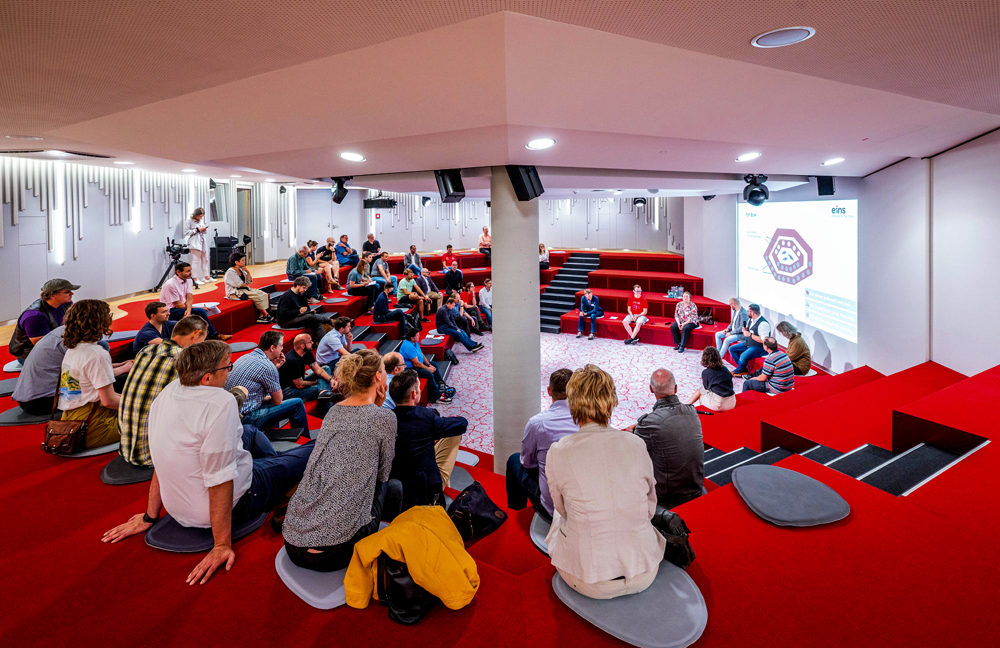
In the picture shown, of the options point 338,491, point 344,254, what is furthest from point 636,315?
point 338,491

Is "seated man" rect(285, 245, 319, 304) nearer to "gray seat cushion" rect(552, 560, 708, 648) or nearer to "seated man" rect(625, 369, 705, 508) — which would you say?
"seated man" rect(625, 369, 705, 508)

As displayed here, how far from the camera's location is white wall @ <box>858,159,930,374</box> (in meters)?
5.20

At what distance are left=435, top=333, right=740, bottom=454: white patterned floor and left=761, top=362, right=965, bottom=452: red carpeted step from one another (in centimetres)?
192

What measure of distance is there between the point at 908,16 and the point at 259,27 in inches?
89.3

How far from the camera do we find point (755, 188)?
249 inches

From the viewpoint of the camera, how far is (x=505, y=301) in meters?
4.92

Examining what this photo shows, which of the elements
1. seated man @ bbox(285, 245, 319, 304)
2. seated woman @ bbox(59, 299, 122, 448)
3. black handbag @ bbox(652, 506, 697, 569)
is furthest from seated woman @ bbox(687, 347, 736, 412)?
seated man @ bbox(285, 245, 319, 304)

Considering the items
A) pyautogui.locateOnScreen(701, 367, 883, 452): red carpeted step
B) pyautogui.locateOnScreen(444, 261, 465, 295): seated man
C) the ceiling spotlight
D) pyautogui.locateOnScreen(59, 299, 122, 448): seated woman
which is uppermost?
the ceiling spotlight

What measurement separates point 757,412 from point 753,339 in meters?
3.03

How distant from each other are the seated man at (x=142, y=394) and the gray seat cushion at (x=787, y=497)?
258cm

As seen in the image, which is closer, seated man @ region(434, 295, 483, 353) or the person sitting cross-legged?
the person sitting cross-legged

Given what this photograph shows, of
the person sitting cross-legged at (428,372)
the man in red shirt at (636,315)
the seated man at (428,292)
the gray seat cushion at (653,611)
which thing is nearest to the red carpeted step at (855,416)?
the gray seat cushion at (653,611)

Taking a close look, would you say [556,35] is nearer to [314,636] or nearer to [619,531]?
[619,531]

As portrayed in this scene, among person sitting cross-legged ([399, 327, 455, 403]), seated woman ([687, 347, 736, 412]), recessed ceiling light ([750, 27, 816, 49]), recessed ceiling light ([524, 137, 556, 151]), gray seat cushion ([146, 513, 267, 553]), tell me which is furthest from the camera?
person sitting cross-legged ([399, 327, 455, 403])
